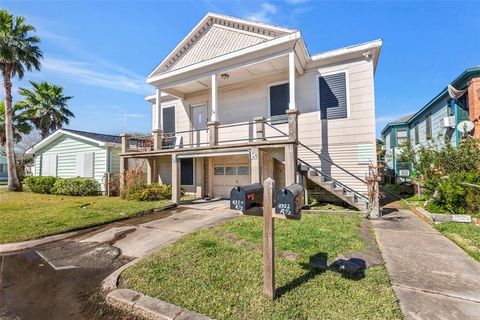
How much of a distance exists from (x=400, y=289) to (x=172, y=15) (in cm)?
1040

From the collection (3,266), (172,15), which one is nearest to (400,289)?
(3,266)

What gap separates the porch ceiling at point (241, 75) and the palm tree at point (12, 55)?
11730 mm

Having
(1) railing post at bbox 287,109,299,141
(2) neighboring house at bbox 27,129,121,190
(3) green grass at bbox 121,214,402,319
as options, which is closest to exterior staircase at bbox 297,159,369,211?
(1) railing post at bbox 287,109,299,141

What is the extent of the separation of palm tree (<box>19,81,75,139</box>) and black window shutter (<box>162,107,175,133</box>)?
15.2 metres

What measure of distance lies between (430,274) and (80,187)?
15.3 m

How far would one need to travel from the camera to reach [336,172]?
28.7 ft

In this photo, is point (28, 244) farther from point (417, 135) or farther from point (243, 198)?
point (417, 135)

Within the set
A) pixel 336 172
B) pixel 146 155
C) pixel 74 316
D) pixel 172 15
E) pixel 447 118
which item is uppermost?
pixel 172 15

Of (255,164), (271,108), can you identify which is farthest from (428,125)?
(255,164)

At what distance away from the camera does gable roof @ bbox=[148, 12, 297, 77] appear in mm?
9039

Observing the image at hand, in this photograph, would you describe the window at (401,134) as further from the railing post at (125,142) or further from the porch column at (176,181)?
the railing post at (125,142)

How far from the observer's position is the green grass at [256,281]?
245 centimetres

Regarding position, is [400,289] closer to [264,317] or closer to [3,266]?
[264,317]

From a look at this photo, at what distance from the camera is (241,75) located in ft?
32.5
